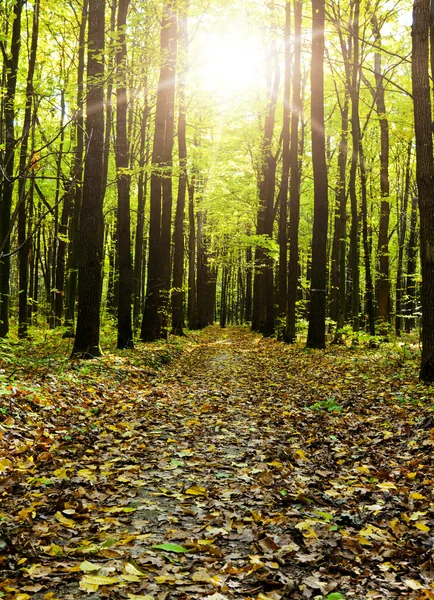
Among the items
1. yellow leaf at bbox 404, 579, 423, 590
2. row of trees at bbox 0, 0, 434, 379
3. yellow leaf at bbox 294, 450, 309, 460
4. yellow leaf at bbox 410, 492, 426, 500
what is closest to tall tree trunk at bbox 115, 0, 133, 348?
row of trees at bbox 0, 0, 434, 379

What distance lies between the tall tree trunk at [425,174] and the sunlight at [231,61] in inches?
430

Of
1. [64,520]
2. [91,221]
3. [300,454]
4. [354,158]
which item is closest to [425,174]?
[300,454]

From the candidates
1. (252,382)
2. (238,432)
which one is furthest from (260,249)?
(238,432)

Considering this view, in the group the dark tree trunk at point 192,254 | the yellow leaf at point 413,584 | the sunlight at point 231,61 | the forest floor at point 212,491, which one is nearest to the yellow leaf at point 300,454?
the forest floor at point 212,491

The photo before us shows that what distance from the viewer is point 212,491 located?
4.36 meters

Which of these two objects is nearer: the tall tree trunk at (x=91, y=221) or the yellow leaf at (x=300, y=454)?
the yellow leaf at (x=300, y=454)

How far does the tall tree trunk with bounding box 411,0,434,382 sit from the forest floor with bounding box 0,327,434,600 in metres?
1.01

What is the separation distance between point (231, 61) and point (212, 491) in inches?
805

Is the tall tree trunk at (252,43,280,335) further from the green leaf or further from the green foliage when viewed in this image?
the green leaf

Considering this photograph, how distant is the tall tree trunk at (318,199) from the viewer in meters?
14.2

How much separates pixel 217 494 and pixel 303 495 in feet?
2.53

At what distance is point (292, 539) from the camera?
3.43m

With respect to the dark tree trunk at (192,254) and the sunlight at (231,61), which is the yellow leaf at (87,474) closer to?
the sunlight at (231,61)

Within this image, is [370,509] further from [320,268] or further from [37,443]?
[320,268]
